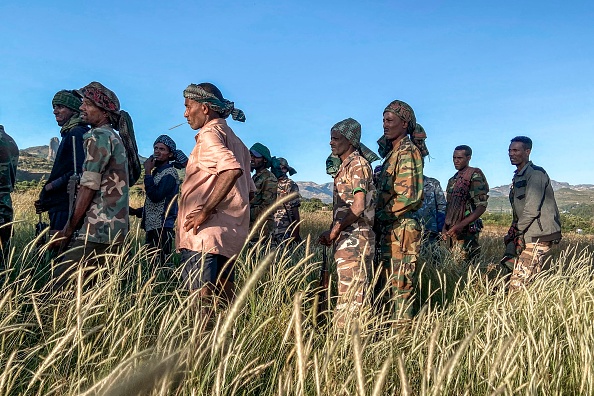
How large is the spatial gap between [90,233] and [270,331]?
1.41 metres

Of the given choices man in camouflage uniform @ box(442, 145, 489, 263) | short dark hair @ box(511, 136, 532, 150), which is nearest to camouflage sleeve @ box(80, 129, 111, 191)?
short dark hair @ box(511, 136, 532, 150)

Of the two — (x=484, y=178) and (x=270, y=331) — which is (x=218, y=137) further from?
(x=484, y=178)

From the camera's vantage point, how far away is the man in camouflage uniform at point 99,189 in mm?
3008

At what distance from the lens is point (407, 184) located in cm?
373

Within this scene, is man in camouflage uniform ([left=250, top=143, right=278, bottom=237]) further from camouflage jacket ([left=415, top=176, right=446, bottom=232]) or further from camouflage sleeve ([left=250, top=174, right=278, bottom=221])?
camouflage jacket ([left=415, top=176, right=446, bottom=232])

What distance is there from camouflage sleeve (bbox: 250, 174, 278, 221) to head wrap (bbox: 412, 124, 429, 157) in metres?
2.35

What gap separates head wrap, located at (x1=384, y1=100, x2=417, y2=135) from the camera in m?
3.93

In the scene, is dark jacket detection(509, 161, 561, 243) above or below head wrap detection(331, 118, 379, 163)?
below

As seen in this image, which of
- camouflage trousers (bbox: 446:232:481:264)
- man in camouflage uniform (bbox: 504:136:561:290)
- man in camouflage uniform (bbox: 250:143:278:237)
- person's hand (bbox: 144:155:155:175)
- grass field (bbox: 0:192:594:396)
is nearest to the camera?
grass field (bbox: 0:192:594:396)

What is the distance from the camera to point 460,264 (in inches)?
237

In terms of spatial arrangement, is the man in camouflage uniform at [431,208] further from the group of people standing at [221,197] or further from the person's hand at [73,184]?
the person's hand at [73,184]

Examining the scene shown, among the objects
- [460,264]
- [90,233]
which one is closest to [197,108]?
[90,233]

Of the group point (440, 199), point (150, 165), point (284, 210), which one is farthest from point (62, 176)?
point (440, 199)

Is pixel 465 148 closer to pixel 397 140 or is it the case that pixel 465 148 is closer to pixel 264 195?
pixel 264 195
